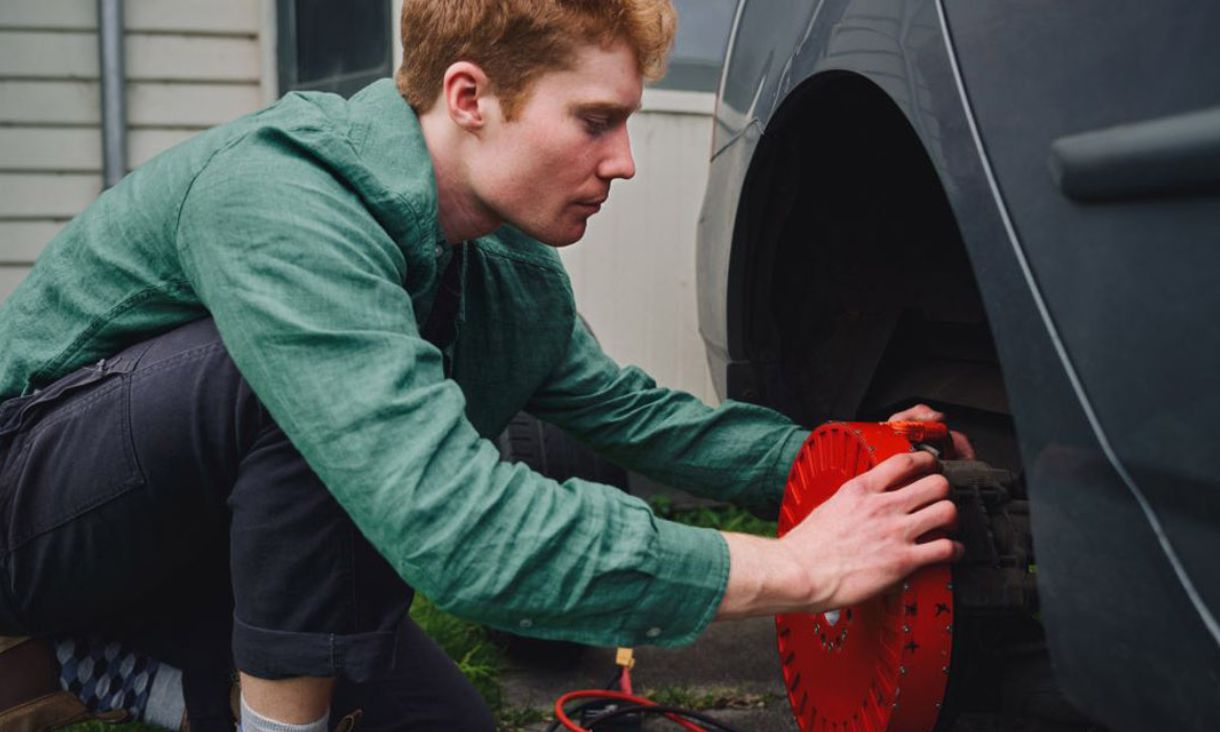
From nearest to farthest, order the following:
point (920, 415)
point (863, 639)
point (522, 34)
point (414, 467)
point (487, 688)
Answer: point (414, 467) < point (863, 639) < point (522, 34) < point (920, 415) < point (487, 688)

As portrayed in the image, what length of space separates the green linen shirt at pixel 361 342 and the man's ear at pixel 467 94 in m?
0.06

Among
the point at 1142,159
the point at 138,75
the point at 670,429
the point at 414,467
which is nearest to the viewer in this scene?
the point at 1142,159

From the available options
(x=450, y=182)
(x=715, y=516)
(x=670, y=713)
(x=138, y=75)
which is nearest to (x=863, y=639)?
(x=450, y=182)

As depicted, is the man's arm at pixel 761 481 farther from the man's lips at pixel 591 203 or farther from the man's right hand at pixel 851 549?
the man's lips at pixel 591 203

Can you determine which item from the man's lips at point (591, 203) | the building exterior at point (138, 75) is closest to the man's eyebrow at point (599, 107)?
the man's lips at point (591, 203)

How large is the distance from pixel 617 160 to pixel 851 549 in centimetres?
53

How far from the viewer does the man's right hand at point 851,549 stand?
1151 millimetres

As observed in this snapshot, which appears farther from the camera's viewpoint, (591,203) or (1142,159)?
(591,203)

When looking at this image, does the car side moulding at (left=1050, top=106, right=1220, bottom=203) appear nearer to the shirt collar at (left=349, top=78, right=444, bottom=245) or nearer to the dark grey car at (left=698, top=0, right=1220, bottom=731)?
the dark grey car at (left=698, top=0, right=1220, bottom=731)

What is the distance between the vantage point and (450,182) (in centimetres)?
147

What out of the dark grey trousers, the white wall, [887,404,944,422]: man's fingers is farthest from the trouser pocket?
the white wall

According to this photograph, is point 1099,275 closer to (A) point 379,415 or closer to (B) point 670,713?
(A) point 379,415

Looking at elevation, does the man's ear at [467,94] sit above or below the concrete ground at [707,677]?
above

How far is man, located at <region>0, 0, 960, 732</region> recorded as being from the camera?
1.14 m
